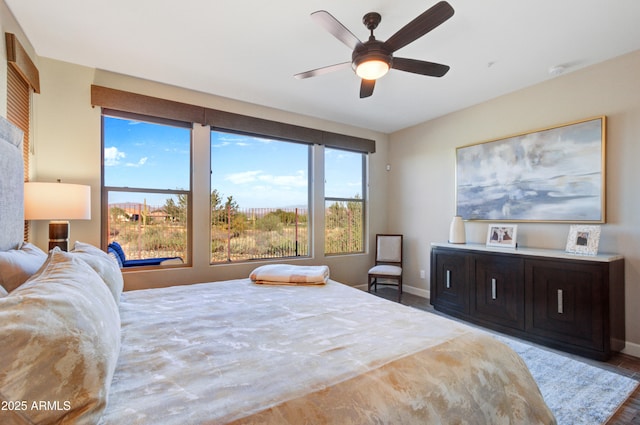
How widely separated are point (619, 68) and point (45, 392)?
442 cm

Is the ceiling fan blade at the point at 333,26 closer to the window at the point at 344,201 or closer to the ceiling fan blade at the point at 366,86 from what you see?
the ceiling fan blade at the point at 366,86

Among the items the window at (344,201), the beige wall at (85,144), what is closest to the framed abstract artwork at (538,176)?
the window at (344,201)

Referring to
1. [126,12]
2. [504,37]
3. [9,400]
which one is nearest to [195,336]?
[9,400]

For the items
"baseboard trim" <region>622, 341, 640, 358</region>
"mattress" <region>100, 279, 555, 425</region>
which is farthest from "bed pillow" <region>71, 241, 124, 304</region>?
"baseboard trim" <region>622, 341, 640, 358</region>

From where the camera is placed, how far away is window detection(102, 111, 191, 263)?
122 inches

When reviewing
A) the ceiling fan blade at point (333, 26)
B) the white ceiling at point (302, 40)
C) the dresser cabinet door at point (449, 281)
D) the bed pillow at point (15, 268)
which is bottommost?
Answer: the dresser cabinet door at point (449, 281)

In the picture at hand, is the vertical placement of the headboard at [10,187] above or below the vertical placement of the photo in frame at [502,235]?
above

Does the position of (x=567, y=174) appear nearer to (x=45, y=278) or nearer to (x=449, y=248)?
(x=449, y=248)

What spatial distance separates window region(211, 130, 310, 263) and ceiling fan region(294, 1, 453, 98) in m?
1.79

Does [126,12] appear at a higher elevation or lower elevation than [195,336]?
higher

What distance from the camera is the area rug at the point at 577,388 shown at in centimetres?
178

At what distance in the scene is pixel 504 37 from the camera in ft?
7.78

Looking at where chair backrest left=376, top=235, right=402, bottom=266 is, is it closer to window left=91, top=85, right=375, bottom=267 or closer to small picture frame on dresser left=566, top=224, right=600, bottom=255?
window left=91, top=85, right=375, bottom=267

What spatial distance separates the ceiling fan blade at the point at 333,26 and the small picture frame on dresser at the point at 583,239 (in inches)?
110
